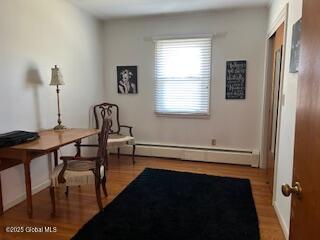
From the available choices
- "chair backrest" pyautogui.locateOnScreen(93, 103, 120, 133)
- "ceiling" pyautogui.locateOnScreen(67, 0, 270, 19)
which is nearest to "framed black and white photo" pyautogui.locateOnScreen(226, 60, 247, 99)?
"ceiling" pyautogui.locateOnScreen(67, 0, 270, 19)

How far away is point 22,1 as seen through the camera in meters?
2.79

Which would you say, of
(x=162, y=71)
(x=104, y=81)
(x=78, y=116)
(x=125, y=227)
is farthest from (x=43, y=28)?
(x=125, y=227)

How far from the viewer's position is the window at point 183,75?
13.6 feet

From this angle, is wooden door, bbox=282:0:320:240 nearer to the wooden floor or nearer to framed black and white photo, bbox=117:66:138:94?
the wooden floor

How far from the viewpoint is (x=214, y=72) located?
413 centimetres

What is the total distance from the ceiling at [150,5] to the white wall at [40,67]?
0.88 ft

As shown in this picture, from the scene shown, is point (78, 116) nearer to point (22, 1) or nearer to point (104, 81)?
point (104, 81)

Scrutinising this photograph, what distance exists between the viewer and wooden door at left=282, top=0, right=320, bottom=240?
0.85 m

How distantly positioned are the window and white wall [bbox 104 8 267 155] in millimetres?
123

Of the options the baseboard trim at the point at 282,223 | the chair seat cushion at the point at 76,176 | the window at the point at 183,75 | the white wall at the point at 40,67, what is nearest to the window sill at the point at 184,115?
the window at the point at 183,75

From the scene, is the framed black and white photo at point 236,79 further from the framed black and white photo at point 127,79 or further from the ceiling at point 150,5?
the framed black and white photo at point 127,79

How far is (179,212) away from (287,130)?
135cm

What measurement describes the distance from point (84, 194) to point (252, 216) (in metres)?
1.94

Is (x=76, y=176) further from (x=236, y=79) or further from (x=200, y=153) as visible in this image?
(x=236, y=79)
